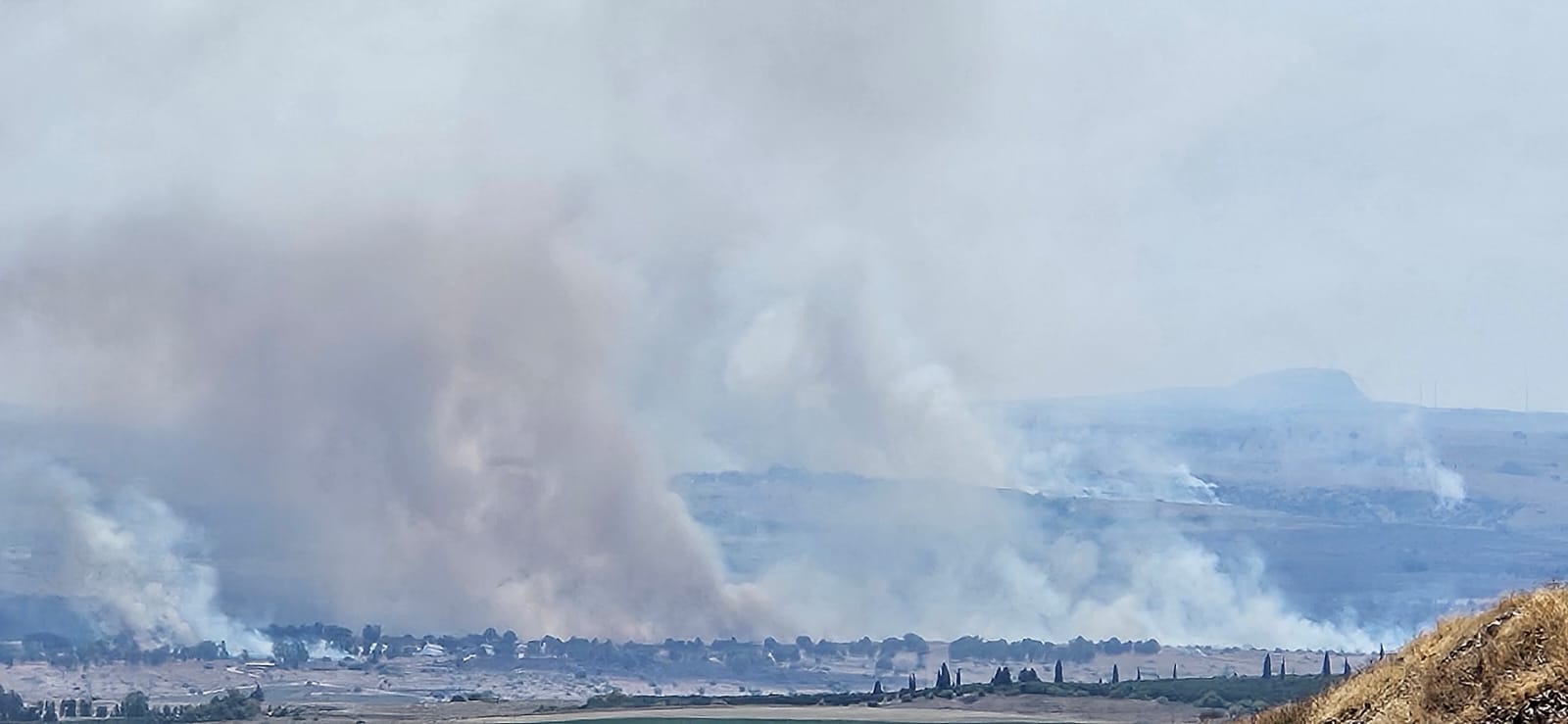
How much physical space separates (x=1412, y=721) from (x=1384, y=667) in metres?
4.63

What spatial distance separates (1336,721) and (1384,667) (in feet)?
5.84

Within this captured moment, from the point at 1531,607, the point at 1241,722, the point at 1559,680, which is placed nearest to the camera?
the point at 1559,680

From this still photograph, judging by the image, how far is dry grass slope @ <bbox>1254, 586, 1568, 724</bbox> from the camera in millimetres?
37219

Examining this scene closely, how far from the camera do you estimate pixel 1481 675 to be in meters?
38.8

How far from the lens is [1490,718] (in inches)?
1476

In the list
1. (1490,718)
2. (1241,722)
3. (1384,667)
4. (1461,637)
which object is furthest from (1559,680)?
(1241,722)

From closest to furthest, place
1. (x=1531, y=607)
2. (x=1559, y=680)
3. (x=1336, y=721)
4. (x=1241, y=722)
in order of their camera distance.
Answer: (x=1559, y=680), (x=1531, y=607), (x=1336, y=721), (x=1241, y=722)

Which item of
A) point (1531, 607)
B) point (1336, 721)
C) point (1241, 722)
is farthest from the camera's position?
point (1241, 722)

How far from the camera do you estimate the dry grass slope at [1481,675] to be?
37.2 metres

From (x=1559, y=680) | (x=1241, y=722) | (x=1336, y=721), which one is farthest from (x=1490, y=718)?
(x=1241, y=722)

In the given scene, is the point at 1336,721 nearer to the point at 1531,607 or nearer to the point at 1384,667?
the point at 1384,667

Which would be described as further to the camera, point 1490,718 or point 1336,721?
point 1336,721

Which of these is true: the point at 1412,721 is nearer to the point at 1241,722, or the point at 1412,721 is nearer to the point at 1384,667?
the point at 1384,667

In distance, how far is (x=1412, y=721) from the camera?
128 ft
